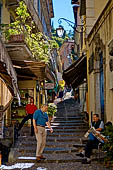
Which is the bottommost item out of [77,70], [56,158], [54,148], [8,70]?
[54,148]

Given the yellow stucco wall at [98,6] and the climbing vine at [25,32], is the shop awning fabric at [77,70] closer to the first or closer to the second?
the climbing vine at [25,32]

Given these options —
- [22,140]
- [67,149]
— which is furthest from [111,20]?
[22,140]

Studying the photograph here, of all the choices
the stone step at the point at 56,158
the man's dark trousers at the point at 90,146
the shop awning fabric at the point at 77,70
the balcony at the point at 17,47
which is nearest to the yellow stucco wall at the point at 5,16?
the balcony at the point at 17,47

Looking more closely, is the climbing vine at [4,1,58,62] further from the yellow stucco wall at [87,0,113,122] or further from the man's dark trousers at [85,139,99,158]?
the man's dark trousers at [85,139,99,158]

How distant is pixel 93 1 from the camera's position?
48.9 feet

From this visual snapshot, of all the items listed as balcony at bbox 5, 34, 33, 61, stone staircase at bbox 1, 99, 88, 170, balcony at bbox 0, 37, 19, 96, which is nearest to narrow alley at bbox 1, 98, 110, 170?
stone staircase at bbox 1, 99, 88, 170

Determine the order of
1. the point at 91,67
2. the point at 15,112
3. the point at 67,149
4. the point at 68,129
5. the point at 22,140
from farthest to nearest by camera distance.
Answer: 1. the point at 15,112
2. the point at 68,129
3. the point at 91,67
4. the point at 22,140
5. the point at 67,149

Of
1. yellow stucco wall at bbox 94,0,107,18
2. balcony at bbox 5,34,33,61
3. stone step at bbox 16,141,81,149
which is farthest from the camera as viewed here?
yellow stucco wall at bbox 94,0,107,18

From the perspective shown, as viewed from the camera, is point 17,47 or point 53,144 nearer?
point 53,144

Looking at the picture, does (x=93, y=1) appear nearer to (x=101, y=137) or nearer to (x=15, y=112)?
(x=15, y=112)

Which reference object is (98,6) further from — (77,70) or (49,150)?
(49,150)

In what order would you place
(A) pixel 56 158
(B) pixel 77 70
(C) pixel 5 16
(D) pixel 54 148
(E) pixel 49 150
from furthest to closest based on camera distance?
(C) pixel 5 16 < (B) pixel 77 70 < (D) pixel 54 148 < (E) pixel 49 150 < (A) pixel 56 158

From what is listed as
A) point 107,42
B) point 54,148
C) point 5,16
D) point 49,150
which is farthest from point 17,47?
point 5,16

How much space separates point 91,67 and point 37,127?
505 cm
